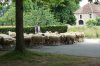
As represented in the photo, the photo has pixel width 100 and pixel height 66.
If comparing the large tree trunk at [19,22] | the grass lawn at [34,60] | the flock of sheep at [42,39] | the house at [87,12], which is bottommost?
the grass lawn at [34,60]

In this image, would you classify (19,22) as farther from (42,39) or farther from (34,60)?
(42,39)

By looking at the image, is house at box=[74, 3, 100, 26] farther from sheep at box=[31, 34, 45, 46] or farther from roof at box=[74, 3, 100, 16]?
sheep at box=[31, 34, 45, 46]

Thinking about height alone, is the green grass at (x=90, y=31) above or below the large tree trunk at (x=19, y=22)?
below

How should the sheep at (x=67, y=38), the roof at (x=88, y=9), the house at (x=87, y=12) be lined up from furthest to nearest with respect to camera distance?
1. the roof at (x=88, y=9)
2. the house at (x=87, y=12)
3. the sheep at (x=67, y=38)

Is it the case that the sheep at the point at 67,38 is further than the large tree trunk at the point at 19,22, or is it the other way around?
the sheep at the point at 67,38

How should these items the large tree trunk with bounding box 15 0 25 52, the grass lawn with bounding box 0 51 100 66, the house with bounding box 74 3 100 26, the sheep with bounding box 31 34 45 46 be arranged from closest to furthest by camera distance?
the grass lawn with bounding box 0 51 100 66 → the large tree trunk with bounding box 15 0 25 52 → the sheep with bounding box 31 34 45 46 → the house with bounding box 74 3 100 26

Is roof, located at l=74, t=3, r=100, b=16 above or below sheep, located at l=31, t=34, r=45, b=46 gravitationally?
above

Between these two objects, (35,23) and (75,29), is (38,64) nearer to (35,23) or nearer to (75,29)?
(75,29)

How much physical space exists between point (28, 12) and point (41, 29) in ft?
50.8

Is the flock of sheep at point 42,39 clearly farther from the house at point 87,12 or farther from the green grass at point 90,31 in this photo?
the house at point 87,12

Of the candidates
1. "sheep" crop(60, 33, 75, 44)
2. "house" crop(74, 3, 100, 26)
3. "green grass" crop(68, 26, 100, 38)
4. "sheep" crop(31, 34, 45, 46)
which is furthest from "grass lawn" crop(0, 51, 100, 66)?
"house" crop(74, 3, 100, 26)

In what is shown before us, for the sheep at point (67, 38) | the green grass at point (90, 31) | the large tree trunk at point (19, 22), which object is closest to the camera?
the large tree trunk at point (19, 22)

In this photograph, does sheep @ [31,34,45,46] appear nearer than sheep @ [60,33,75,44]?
Yes

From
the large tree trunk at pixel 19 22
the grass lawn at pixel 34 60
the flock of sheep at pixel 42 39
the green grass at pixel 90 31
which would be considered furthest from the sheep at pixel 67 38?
the green grass at pixel 90 31
